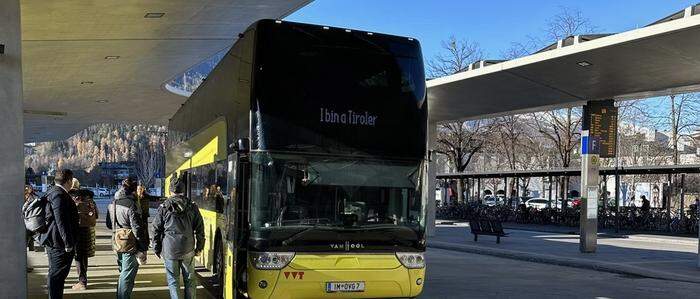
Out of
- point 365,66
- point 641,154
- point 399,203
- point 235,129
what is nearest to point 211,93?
point 235,129

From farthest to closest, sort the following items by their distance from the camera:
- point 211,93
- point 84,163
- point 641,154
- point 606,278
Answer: point 84,163 → point 641,154 → point 606,278 → point 211,93

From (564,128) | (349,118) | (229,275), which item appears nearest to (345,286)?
(229,275)

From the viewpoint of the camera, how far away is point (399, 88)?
315 inches

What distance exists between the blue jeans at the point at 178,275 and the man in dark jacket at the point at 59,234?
1134 millimetres

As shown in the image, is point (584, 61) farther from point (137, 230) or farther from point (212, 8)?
point (137, 230)

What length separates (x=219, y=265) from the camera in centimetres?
927

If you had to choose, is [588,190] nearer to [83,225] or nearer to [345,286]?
[345,286]

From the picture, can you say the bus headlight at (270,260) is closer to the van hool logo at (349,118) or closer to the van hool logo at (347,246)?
the van hool logo at (347,246)

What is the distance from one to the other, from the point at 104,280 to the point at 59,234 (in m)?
3.68

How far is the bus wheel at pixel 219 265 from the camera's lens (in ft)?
29.0

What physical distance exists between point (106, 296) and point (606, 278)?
9654mm

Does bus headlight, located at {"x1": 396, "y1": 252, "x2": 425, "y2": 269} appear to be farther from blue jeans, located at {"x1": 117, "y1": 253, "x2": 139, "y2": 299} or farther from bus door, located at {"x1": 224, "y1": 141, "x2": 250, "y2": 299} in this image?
blue jeans, located at {"x1": 117, "y1": 253, "x2": 139, "y2": 299}

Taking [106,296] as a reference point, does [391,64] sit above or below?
above

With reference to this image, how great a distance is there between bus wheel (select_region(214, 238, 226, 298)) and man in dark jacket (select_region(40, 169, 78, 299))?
6.30 ft
